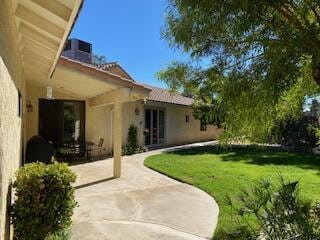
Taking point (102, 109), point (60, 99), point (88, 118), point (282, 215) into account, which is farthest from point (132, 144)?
point (282, 215)

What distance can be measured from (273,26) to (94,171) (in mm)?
12013

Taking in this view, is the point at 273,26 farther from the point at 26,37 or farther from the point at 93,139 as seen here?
the point at 93,139

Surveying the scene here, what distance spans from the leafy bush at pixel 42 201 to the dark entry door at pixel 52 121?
1346 cm

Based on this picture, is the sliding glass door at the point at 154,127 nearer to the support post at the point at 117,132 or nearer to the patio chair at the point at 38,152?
the support post at the point at 117,132

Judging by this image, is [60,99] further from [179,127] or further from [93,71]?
[179,127]

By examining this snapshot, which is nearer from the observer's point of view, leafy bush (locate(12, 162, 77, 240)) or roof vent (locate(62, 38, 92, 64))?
leafy bush (locate(12, 162, 77, 240))

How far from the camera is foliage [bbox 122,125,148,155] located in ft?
74.3

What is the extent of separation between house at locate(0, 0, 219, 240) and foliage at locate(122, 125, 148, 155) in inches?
16.3

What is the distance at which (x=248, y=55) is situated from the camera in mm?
5426

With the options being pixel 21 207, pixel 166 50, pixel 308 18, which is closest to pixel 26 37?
pixel 166 50

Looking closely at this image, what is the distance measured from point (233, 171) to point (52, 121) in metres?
9.82

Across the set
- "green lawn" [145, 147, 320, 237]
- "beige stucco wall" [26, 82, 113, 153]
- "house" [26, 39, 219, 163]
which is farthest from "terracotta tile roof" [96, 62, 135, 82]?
"green lawn" [145, 147, 320, 237]

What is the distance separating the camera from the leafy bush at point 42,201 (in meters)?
5.57

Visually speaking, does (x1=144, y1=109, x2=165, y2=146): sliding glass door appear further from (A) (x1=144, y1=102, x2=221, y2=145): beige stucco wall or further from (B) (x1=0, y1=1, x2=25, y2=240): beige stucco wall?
(B) (x1=0, y1=1, x2=25, y2=240): beige stucco wall
